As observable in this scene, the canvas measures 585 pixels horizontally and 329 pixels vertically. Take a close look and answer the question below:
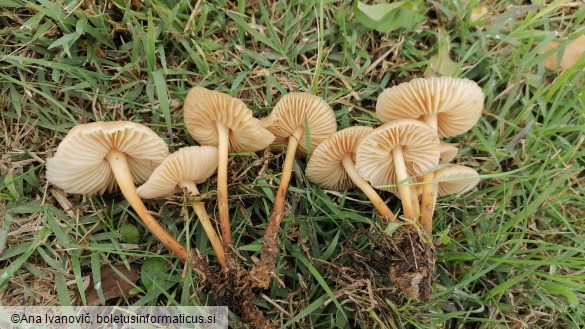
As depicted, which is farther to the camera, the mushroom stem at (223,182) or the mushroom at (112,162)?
the mushroom stem at (223,182)

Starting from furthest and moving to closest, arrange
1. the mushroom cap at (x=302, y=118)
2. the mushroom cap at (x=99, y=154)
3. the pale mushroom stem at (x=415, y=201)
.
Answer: the pale mushroom stem at (x=415, y=201) → the mushroom cap at (x=302, y=118) → the mushroom cap at (x=99, y=154)

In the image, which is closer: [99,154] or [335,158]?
[99,154]

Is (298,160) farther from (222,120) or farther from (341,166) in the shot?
(222,120)

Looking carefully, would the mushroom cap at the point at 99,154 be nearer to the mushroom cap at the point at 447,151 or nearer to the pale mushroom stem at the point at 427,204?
the pale mushroom stem at the point at 427,204

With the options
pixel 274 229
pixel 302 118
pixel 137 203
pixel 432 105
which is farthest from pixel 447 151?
pixel 137 203

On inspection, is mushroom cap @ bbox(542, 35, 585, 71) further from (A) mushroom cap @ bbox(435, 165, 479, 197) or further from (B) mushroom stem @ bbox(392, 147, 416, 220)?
(B) mushroom stem @ bbox(392, 147, 416, 220)

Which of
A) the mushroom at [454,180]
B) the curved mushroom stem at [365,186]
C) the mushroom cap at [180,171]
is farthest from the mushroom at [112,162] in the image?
the mushroom at [454,180]
